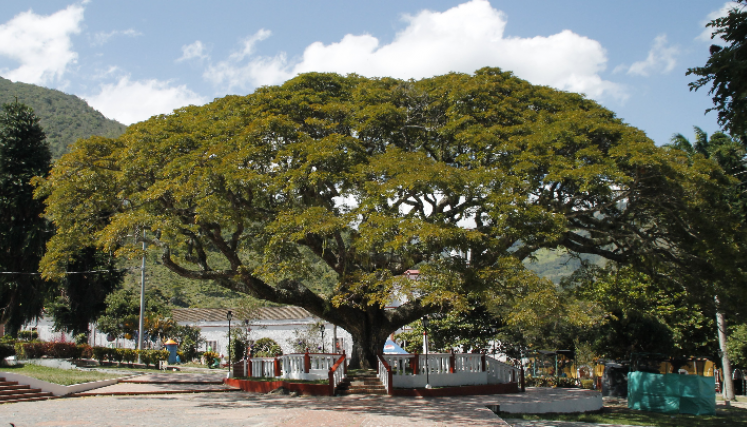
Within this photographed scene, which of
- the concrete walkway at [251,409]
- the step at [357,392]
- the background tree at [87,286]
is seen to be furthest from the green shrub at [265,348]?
the step at [357,392]

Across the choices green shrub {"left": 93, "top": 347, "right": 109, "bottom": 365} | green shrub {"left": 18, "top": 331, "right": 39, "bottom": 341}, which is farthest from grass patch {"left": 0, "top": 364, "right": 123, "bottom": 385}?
green shrub {"left": 18, "top": 331, "right": 39, "bottom": 341}

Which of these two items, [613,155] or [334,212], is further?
[334,212]

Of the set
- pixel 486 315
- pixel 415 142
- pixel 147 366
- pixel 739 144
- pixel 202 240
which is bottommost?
pixel 147 366

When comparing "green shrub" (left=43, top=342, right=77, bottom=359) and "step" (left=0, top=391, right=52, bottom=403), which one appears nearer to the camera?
"step" (left=0, top=391, right=52, bottom=403)

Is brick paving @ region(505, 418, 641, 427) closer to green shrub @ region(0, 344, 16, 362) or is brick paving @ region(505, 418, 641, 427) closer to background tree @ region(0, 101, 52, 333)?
green shrub @ region(0, 344, 16, 362)

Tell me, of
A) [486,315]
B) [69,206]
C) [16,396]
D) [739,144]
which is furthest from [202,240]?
[739,144]

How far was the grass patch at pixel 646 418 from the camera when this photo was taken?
13.8 m

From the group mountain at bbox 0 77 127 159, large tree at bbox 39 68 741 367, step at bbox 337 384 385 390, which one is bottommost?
step at bbox 337 384 385 390

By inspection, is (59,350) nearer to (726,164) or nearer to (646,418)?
(646,418)

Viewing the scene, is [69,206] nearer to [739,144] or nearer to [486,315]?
[486,315]

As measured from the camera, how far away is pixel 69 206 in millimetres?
15383

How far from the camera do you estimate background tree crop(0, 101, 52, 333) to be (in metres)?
23.8

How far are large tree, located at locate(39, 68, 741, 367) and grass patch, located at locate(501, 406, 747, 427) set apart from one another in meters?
3.67

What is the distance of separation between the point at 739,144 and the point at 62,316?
3297cm
